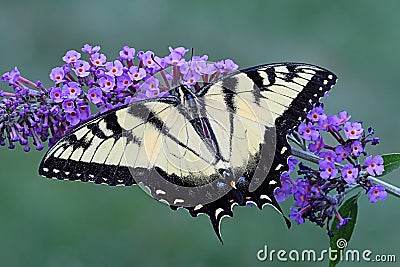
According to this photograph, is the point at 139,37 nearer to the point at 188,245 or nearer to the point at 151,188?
the point at 188,245

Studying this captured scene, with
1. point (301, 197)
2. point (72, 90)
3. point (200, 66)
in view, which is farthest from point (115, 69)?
point (301, 197)

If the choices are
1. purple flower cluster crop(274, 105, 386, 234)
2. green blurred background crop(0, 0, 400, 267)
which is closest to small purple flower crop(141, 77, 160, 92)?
purple flower cluster crop(274, 105, 386, 234)

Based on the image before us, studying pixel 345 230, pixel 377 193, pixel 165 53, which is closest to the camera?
pixel 377 193

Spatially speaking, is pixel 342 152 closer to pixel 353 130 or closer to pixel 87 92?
pixel 353 130

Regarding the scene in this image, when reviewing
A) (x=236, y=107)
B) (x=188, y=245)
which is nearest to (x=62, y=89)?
(x=236, y=107)

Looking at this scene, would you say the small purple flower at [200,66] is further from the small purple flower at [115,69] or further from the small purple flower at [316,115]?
the small purple flower at [316,115]

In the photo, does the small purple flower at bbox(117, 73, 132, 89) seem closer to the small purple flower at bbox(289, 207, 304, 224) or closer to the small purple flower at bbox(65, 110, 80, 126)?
the small purple flower at bbox(65, 110, 80, 126)

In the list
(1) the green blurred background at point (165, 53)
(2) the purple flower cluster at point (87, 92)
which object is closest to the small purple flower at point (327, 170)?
(2) the purple flower cluster at point (87, 92)
